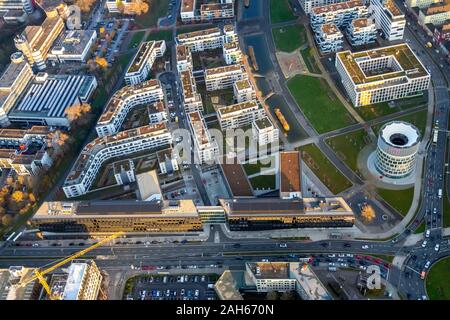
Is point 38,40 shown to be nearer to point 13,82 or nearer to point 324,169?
point 13,82

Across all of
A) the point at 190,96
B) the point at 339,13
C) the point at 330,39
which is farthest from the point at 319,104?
the point at 339,13

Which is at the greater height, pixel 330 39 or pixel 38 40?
pixel 38 40

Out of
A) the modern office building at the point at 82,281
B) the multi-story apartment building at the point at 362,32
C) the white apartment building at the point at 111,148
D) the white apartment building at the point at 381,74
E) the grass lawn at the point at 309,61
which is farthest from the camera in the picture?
the multi-story apartment building at the point at 362,32

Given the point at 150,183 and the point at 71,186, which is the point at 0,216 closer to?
the point at 71,186

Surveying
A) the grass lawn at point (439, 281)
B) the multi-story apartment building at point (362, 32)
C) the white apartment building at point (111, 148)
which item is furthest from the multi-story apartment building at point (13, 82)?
the grass lawn at point (439, 281)

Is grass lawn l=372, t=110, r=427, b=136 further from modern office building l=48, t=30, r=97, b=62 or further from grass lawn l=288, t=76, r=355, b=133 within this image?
modern office building l=48, t=30, r=97, b=62

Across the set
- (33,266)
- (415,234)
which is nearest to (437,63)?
(415,234)

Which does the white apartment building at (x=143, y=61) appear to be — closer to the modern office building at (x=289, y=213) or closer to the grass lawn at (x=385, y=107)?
the modern office building at (x=289, y=213)
